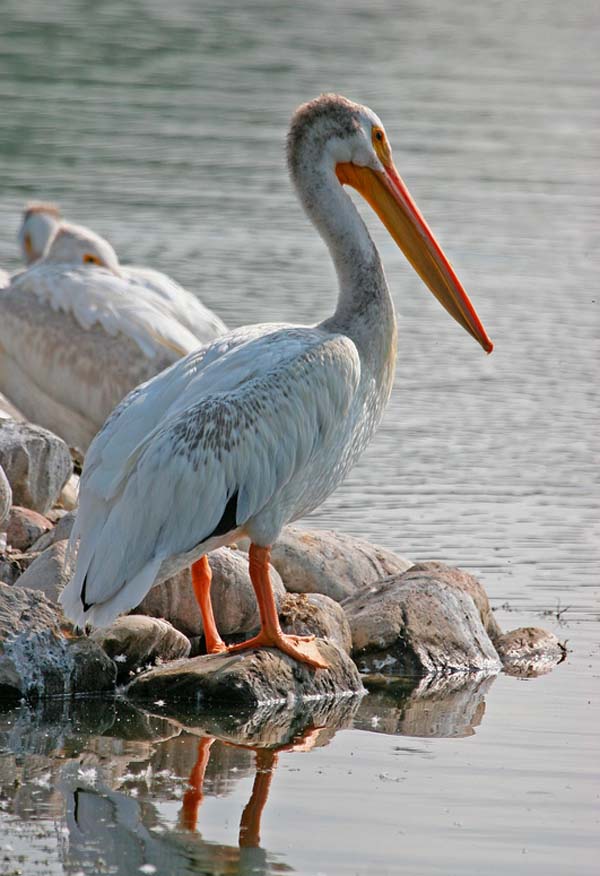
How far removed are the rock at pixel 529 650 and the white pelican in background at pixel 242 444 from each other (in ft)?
2.81

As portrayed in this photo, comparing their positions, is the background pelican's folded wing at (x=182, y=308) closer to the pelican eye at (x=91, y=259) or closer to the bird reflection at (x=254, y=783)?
the pelican eye at (x=91, y=259)

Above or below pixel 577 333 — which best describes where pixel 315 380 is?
above

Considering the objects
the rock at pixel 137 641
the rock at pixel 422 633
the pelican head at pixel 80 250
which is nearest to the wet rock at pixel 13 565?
the rock at pixel 137 641

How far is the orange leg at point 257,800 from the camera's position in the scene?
4.44 m

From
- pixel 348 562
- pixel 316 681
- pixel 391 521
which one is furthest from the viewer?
pixel 391 521

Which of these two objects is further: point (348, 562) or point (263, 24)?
point (263, 24)

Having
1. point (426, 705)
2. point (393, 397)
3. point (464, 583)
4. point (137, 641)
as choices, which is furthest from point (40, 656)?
point (393, 397)

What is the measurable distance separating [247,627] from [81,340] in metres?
2.75

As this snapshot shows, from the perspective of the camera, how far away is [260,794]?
4781 mm

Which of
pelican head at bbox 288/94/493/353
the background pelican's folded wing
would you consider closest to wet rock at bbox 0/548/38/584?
pelican head at bbox 288/94/493/353

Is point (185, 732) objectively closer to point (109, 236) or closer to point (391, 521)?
point (391, 521)

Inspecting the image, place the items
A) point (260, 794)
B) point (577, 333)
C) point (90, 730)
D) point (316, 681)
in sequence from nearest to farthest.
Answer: point (260, 794) → point (90, 730) → point (316, 681) → point (577, 333)

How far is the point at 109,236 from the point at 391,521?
648 cm

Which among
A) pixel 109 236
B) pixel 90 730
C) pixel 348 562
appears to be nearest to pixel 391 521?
pixel 348 562
